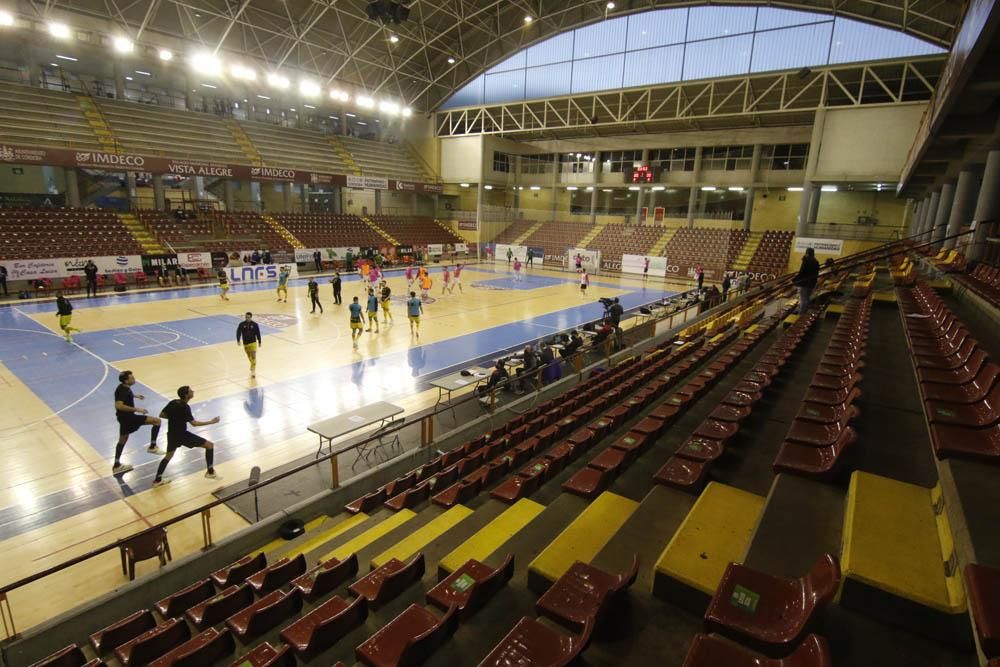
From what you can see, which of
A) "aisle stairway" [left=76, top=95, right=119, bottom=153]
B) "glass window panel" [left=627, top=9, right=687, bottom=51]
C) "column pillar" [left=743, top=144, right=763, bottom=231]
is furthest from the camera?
"column pillar" [left=743, top=144, right=763, bottom=231]

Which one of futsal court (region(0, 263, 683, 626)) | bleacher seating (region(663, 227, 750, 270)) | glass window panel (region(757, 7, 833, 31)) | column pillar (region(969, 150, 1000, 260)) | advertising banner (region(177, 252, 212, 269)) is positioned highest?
glass window panel (region(757, 7, 833, 31))

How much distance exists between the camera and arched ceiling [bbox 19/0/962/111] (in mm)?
26891

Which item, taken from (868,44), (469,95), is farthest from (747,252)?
(469,95)

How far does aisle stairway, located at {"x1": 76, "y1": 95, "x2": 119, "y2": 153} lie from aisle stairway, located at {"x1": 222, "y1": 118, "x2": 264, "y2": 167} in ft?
24.7

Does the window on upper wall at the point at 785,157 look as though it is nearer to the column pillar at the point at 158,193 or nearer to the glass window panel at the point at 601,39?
the glass window panel at the point at 601,39

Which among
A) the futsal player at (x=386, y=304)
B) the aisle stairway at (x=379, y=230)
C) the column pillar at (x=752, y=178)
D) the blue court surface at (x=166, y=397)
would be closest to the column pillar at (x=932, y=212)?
the column pillar at (x=752, y=178)

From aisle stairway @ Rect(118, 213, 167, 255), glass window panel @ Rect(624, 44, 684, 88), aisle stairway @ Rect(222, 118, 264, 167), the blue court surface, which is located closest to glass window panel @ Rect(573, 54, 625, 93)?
glass window panel @ Rect(624, 44, 684, 88)

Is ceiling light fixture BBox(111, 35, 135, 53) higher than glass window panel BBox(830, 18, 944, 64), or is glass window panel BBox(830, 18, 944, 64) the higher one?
glass window panel BBox(830, 18, 944, 64)

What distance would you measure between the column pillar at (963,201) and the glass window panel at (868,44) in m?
16.1

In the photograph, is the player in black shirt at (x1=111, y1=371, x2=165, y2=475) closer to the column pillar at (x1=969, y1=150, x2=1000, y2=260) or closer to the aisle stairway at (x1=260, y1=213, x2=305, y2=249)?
the column pillar at (x1=969, y1=150, x2=1000, y2=260)

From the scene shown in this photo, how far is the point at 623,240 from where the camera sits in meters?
40.6

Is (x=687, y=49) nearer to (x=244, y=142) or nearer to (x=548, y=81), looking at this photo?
(x=548, y=81)

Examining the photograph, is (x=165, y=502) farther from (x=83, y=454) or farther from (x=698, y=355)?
(x=698, y=355)

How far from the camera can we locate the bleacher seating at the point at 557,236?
138 ft
